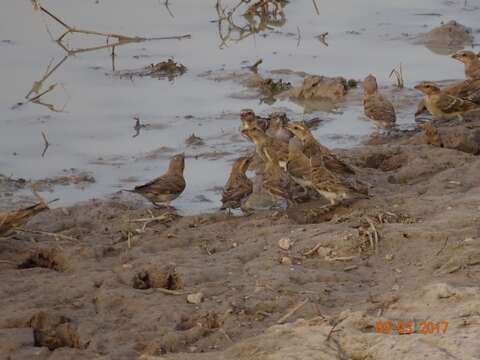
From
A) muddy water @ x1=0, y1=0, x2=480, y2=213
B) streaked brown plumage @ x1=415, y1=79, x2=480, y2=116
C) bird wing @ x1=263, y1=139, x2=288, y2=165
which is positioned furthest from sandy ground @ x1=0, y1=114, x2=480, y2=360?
streaked brown plumage @ x1=415, y1=79, x2=480, y2=116

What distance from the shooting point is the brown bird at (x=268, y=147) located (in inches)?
471

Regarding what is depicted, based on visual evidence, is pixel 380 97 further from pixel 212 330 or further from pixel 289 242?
pixel 212 330

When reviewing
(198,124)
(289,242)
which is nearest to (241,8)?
(198,124)

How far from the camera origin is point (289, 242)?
28.6 ft

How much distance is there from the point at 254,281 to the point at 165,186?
3415 millimetres

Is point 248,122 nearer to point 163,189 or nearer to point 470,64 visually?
point 163,189

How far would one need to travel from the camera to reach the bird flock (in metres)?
10.6

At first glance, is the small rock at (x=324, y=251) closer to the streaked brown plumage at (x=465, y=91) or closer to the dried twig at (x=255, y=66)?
the streaked brown plumage at (x=465, y=91)

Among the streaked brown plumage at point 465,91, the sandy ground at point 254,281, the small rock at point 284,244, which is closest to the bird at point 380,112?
the streaked brown plumage at point 465,91

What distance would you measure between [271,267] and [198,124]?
6519 mm

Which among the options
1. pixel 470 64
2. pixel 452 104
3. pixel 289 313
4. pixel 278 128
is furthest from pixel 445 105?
pixel 289 313

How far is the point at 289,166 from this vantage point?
1140 cm

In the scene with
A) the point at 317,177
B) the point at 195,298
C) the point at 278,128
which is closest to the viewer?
the point at 195,298
